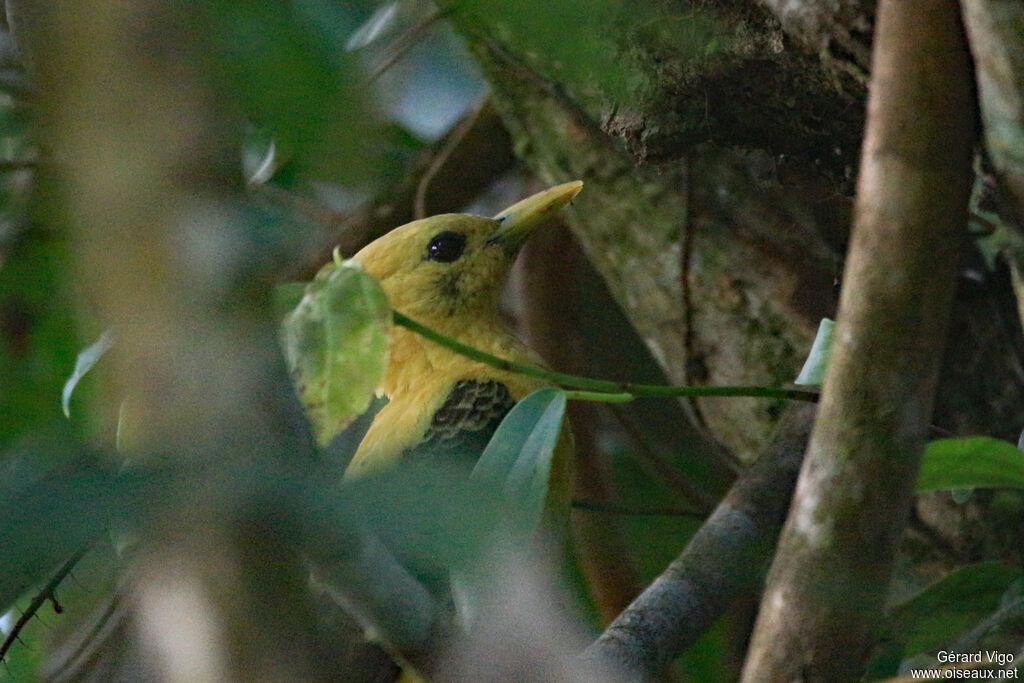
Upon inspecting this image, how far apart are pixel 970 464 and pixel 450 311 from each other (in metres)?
1.39

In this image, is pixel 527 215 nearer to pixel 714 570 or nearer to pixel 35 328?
pixel 714 570

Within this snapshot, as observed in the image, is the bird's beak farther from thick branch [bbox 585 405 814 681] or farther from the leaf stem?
the leaf stem

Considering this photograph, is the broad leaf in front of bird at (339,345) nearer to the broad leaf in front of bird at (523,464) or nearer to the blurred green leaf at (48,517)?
the broad leaf in front of bird at (523,464)

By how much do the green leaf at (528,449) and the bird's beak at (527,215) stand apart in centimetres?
101

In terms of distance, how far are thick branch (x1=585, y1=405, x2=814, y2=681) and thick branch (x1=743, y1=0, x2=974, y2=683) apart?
29.6 inches

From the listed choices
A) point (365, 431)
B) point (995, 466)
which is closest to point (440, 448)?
point (365, 431)

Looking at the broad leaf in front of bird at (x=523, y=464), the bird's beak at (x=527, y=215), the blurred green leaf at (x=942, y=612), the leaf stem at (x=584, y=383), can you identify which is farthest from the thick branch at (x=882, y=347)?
the bird's beak at (x=527, y=215)

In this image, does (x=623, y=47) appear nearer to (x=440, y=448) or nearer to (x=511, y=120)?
(x=440, y=448)

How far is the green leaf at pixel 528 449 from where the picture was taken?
1399 mm

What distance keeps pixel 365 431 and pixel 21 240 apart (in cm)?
87

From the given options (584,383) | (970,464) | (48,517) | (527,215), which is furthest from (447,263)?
(48,517)

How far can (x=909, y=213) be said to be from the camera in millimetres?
1066

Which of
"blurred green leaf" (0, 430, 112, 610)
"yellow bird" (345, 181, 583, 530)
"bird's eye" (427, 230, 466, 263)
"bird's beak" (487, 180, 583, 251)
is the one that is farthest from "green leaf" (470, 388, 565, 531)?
"bird's eye" (427, 230, 466, 263)

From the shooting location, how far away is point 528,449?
148cm
